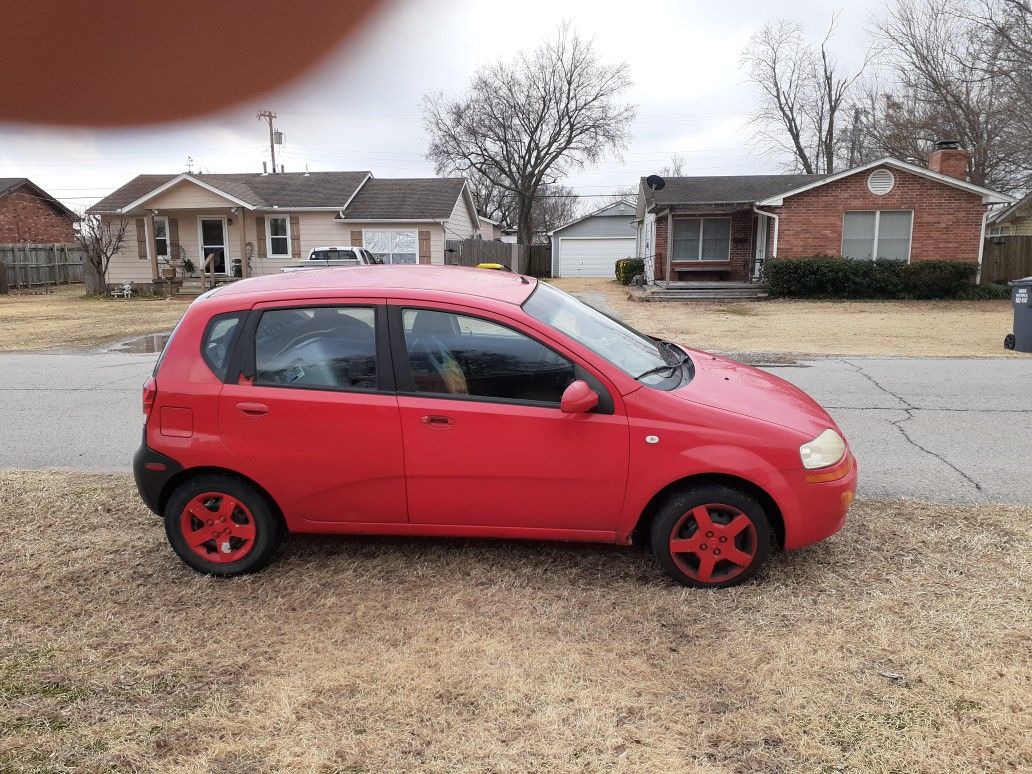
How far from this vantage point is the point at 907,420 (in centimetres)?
757

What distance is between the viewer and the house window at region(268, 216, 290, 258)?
28766 millimetres

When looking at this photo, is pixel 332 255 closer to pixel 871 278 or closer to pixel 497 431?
pixel 871 278

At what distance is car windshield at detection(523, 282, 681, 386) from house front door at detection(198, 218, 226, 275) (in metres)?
26.2

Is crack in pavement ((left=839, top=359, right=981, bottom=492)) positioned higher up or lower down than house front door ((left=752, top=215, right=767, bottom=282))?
lower down

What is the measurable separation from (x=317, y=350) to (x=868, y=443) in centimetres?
488

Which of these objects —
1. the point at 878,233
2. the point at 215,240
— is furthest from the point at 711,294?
the point at 215,240

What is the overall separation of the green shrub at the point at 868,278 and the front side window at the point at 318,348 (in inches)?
833

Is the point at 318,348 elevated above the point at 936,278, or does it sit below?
below

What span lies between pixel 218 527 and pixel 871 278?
73.2 ft

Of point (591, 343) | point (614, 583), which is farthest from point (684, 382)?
point (614, 583)

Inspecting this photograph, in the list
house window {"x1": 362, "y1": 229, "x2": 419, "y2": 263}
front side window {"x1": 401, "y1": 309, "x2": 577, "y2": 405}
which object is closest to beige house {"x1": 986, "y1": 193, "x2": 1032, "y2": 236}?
house window {"x1": 362, "y1": 229, "x2": 419, "y2": 263}

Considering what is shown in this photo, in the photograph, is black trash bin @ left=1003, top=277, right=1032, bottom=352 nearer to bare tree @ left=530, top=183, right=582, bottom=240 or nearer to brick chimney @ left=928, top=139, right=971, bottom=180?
brick chimney @ left=928, top=139, right=971, bottom=180

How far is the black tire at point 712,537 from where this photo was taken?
381 cm

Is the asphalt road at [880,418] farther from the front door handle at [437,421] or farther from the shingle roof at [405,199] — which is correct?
the shingle roof at [405,199]
